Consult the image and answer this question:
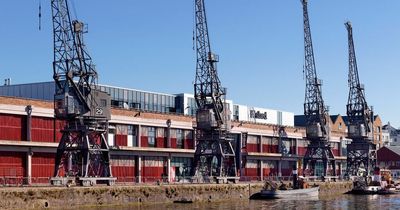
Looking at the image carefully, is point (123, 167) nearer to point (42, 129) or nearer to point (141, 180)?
point (141, 180)

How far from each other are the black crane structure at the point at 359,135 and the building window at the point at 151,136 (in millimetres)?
57311

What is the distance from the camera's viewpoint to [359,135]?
149 meters

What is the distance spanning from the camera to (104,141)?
8769 centimetres

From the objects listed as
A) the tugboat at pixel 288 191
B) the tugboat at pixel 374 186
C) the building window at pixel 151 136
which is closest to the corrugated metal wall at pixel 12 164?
the building window at pixel 151 136

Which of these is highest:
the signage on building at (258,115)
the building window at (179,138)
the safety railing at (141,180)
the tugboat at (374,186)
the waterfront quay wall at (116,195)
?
the signage on building at (258,115)

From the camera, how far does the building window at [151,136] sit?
4237 inches

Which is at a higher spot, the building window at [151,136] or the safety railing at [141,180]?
the building window at [151,136]

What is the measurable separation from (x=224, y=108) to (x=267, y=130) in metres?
27.2

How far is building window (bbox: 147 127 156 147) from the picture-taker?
4237 inches

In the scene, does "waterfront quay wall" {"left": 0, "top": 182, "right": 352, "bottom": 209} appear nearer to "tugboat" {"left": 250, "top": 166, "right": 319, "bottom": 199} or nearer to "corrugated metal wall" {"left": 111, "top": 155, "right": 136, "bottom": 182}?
"tugboat" {"left": 250, "top": 166, "right": 319, "bottom": 199}

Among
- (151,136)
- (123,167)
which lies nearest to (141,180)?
(123,167)

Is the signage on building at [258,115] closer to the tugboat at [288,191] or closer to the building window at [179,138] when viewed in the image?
the building window at [179,138]

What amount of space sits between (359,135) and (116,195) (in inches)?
3194

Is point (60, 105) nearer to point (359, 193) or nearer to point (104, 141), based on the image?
point (104, 141)
